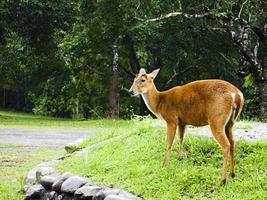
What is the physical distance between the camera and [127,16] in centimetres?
2578

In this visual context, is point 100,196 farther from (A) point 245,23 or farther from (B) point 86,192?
(A) point 245,23

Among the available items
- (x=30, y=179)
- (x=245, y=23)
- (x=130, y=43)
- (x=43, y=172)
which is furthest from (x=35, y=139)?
(x=130, y=43)

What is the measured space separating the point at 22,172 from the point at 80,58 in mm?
22278

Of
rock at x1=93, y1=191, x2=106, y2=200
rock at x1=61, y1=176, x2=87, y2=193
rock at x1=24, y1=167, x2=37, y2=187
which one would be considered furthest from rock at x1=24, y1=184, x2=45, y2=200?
rock at x1=93, y1=191, x2=106, y2=200

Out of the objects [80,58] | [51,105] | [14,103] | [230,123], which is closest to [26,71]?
[51,105]

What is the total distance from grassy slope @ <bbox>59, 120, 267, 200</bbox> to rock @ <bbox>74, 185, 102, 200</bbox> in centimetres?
29

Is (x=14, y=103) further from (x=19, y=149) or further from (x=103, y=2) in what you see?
(x=19, y=149)

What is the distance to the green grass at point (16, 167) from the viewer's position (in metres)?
8.95

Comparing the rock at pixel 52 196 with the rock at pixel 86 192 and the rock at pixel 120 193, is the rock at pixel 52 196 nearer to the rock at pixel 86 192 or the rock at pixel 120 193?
the rock at pixel 86 192

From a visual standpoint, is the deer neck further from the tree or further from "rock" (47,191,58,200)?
the tree

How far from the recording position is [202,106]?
23.2 ft

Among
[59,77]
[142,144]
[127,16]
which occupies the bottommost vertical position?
[142,144]

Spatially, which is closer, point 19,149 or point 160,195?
point 160,195

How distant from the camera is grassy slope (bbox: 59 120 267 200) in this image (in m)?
6.76
